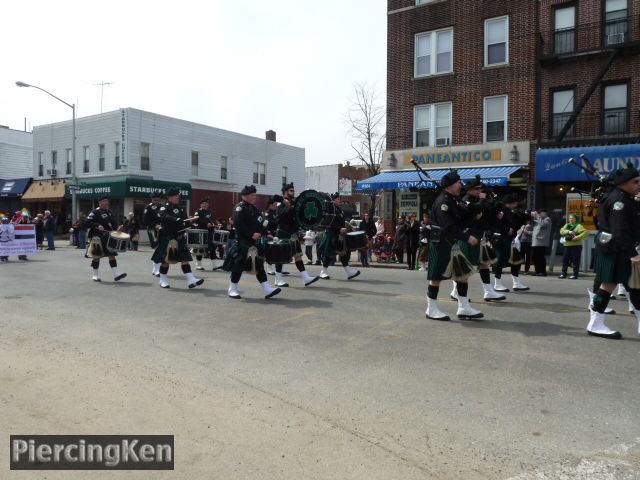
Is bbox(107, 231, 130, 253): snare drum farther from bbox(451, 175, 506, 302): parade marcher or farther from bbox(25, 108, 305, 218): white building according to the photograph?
bbox(25, 108, 305, 218): white building

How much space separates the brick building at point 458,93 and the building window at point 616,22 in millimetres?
2503

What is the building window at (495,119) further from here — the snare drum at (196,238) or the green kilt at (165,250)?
the green kilt at (165,250)

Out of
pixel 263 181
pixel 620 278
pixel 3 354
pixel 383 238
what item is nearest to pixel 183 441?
pixel 3 354

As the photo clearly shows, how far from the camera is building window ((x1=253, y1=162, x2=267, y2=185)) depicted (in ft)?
149

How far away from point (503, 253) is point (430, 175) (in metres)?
12.8

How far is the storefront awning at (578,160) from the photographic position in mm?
18953

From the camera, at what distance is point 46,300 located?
10203mm

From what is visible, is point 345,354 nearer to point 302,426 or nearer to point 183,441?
point 302,426

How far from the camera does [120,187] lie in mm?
34812

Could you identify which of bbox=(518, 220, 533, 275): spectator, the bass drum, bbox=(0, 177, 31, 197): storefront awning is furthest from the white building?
bbox=(518, 220, 533, 275): spectator

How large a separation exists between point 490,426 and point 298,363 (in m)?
2.25

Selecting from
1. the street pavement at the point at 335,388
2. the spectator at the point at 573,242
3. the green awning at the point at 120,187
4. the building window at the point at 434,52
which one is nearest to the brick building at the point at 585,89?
the building window at the point at 434,52

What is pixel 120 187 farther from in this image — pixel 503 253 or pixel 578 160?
pixel 503 253

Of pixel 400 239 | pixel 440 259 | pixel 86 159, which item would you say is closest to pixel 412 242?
pixel 400 239
